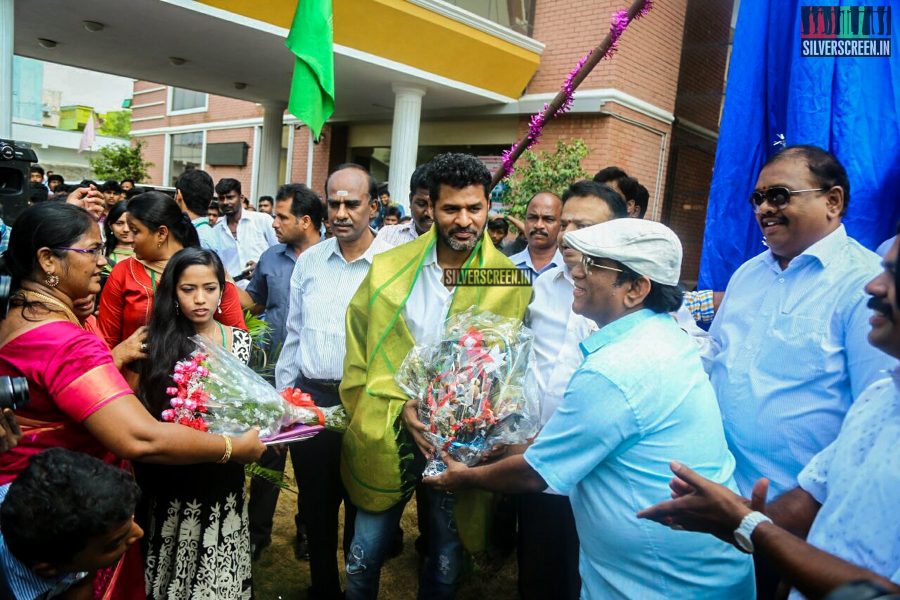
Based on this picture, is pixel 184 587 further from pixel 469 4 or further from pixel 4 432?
pixel 469 4

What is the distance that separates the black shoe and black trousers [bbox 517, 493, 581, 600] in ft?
5.85

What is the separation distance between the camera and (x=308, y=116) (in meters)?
4.79

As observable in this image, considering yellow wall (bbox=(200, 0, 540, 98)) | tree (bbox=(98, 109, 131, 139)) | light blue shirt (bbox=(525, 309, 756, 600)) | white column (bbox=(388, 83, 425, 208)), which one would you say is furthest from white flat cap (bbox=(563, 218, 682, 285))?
tree (bbox=(98, 109, 131, 139))

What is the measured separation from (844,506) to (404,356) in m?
1.62

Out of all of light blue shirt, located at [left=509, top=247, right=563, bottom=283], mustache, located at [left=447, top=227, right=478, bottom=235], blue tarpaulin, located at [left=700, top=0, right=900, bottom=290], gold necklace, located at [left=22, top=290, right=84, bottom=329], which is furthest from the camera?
light blue shirt, located at [left=509, top=247, right=563, bottom=283]

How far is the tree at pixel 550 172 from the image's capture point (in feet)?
31.4

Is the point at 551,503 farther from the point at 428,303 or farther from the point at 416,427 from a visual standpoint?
the point at 428,303

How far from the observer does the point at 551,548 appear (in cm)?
262

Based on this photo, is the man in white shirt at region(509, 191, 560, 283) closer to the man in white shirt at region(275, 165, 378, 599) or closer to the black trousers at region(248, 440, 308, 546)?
the man in white shirt at region(275, 165, 378, 599)

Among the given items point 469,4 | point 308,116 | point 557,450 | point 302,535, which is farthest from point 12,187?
point 469,4

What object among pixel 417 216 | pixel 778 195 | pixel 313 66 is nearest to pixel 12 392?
pixel 778 195

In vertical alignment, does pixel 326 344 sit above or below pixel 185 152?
below

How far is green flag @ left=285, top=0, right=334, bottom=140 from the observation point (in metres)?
4.80

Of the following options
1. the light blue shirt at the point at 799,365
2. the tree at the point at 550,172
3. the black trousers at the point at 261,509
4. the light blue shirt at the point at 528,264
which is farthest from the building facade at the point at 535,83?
the light blue shirt at the point at 799,365
